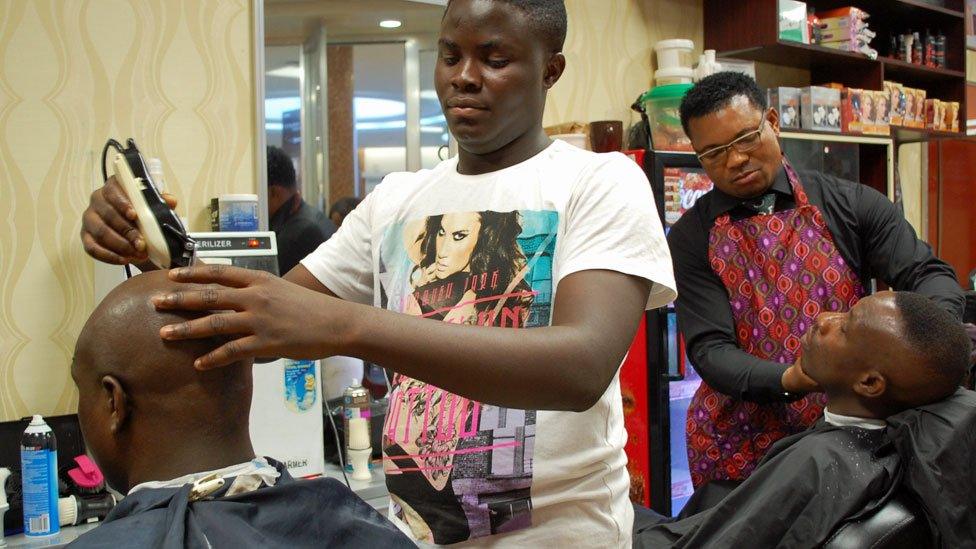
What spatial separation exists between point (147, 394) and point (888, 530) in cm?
126

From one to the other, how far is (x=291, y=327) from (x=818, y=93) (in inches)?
156

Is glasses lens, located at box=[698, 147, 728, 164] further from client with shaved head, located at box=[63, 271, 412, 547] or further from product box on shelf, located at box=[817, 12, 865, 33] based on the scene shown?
product box on shelf, located at box=[817, 12, 865, 33]

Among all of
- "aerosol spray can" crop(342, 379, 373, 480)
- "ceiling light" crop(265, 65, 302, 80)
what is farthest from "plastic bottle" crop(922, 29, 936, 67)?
"aerosol spray can" crop(342, 379, 373, 480)

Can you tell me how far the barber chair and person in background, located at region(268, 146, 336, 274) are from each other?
6.71ft

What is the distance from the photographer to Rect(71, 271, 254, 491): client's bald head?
115 cm

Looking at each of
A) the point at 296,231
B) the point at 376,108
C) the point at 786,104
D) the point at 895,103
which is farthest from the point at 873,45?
the point at 296,231

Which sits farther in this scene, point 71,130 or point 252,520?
point 71,130

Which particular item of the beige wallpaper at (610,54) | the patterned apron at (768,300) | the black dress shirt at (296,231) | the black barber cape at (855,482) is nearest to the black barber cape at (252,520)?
the black barber cape at (855,482)

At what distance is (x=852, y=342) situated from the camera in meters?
1.94

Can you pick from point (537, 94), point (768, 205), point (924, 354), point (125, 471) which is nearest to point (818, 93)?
point (768, 205)

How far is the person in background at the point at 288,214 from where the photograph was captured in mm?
3131

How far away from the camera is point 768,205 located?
2.46m

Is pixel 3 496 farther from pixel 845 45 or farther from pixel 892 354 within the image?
pixel 845 45

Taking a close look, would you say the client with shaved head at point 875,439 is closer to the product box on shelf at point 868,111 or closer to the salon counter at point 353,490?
the salon counter at point 353,490
